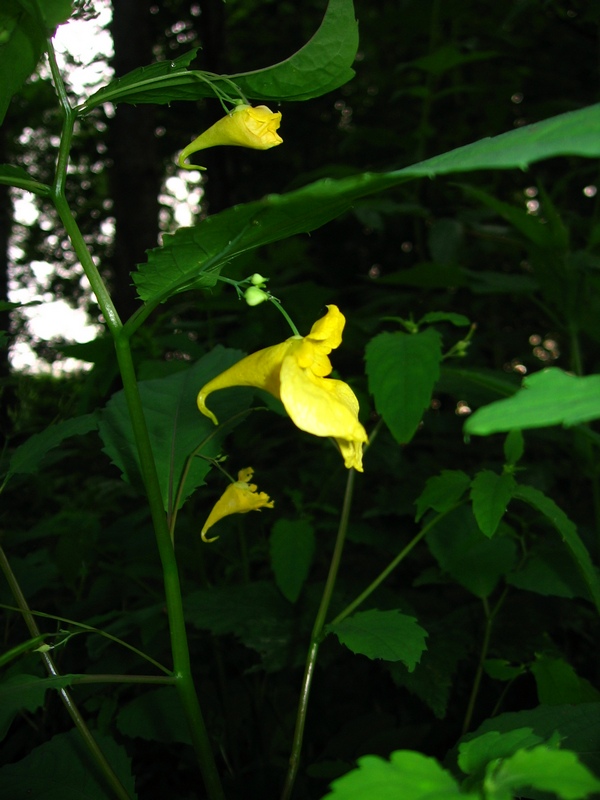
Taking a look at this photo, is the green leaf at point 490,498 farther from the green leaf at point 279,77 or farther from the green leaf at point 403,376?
the green leaf at point 279,77

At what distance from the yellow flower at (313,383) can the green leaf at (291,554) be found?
24.3 inches

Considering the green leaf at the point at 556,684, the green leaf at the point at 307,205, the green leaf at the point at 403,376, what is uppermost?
the green leaf at the point at 307,205

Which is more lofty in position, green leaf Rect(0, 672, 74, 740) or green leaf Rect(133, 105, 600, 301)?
green leaf Rect(133, 105, 600, 301)

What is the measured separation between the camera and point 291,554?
4.38ft

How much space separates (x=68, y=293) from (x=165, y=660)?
5.25 m

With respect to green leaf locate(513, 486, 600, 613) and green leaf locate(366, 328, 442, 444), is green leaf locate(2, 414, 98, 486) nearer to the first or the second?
green leaf locate(366, 328, 442, 444)

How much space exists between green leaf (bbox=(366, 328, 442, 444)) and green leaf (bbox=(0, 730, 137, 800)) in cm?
62

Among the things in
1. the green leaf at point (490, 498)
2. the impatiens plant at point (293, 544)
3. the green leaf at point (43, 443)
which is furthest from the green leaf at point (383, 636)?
the green leaf at point (43, 443)

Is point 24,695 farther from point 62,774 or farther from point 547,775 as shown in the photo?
point 547,775

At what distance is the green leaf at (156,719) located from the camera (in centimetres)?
119

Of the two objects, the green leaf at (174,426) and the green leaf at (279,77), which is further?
the green leaf at (174,426)

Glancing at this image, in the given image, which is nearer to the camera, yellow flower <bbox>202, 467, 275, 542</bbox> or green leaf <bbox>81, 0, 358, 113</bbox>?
green leaf <bbox>81, 0, 358, 113</bbox>

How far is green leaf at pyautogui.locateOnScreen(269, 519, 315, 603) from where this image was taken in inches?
50.8

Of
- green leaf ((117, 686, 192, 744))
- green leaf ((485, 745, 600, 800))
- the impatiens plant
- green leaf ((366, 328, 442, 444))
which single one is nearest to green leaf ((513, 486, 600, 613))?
the impatiens plant
